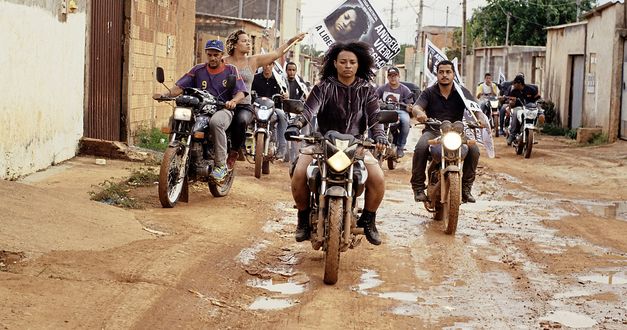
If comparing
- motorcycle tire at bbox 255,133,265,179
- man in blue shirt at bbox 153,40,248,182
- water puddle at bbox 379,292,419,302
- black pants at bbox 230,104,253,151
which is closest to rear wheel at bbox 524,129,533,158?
motorcycle tire at bbox 255,133,265,179

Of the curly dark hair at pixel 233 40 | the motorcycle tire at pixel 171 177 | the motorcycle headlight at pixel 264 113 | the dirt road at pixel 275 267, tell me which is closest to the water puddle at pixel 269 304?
the dirt road at pixel 275 267

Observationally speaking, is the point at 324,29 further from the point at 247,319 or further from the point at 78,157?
the point at 247,319

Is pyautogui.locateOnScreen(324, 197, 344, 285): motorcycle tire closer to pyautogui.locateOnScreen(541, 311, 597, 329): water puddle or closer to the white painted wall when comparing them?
pyautogui.locateOnScreen(541, 311, 597, 329): water puddle

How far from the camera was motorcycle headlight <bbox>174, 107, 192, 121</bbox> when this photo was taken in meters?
10.9

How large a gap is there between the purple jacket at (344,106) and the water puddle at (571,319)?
2.38 m

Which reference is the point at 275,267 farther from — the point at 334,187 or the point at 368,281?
the point at 334,187

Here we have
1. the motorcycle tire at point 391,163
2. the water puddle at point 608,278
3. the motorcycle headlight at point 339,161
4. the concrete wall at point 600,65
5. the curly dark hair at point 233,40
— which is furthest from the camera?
the concrete wall at point 600,65

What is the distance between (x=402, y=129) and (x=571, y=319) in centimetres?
1078

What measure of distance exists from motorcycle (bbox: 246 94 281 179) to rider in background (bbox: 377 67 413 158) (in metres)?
2.71

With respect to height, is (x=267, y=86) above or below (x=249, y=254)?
above

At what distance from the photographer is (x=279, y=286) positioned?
24.1 feet

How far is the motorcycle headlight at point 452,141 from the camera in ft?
33.9

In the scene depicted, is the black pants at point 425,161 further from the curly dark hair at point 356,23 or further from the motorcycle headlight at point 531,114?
the motorcycle headlight at point 531,114

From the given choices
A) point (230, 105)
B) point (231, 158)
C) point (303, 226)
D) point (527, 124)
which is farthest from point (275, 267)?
point (527, 124)
